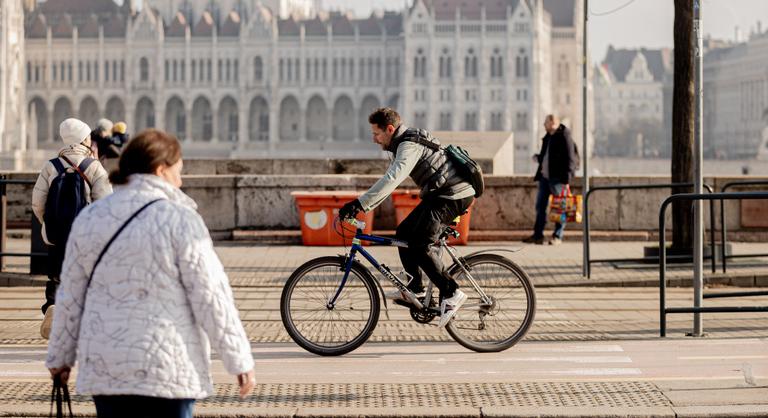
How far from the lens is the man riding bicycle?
8203 millimetres

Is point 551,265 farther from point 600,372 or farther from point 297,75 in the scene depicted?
point 297,75

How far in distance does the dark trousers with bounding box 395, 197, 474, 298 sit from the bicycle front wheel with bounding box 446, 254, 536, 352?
0.13 meters

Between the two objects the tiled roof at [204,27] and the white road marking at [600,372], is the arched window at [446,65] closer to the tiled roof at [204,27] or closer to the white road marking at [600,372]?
the tiled roof at [204,27]

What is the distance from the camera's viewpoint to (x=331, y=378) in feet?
25.1

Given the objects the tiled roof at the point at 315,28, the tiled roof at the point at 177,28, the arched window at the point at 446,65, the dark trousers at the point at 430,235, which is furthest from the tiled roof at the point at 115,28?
the dark trousers at the point at 430,235

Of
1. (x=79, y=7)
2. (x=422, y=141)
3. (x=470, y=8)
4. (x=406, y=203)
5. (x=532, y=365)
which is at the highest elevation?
(x=79, y=7)

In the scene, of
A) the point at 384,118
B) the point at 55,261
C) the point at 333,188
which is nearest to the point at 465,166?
the point at 384,118

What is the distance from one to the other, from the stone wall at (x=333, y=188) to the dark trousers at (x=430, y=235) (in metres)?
9.70

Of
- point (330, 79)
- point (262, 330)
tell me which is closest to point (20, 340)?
point (262, 330)

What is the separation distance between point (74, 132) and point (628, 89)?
16155 cm

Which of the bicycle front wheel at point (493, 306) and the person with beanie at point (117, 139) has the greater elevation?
the person with beanie at point (117, 139)

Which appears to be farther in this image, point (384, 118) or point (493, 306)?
point (493, 306)

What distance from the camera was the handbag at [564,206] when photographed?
17109mm

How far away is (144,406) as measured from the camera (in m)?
4.19
